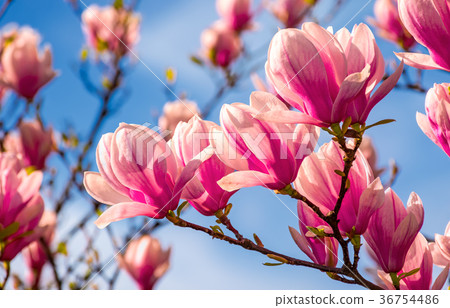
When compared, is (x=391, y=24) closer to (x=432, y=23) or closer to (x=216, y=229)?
(x=432, y=23)

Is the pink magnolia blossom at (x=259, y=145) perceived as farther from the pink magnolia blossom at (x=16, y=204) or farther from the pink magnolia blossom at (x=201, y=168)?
the pink magnolia blossom at (x=16, y=204)

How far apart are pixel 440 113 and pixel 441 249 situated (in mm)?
156

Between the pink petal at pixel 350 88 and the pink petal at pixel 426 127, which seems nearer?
the pink petal at pixel 350 88

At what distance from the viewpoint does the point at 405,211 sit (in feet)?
1.61

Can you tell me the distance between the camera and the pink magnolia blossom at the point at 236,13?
1.57 metres

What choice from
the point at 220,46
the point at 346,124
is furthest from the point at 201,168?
the point at 220,46

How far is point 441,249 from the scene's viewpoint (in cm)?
51

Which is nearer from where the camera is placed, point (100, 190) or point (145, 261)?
point (100, 190)

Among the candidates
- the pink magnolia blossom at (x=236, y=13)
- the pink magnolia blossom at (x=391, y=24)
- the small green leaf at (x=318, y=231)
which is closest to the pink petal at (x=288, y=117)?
the small green leaf at (x=318, y=231)

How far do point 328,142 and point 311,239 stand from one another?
0.38 feet

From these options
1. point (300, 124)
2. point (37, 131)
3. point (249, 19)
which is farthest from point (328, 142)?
point (249, 19)

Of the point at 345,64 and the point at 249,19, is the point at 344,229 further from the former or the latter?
the point at 249,19

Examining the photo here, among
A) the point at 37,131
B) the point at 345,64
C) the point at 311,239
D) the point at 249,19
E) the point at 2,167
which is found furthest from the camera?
the point at 249,19

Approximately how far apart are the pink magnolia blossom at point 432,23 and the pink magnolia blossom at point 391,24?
55 centimetres
